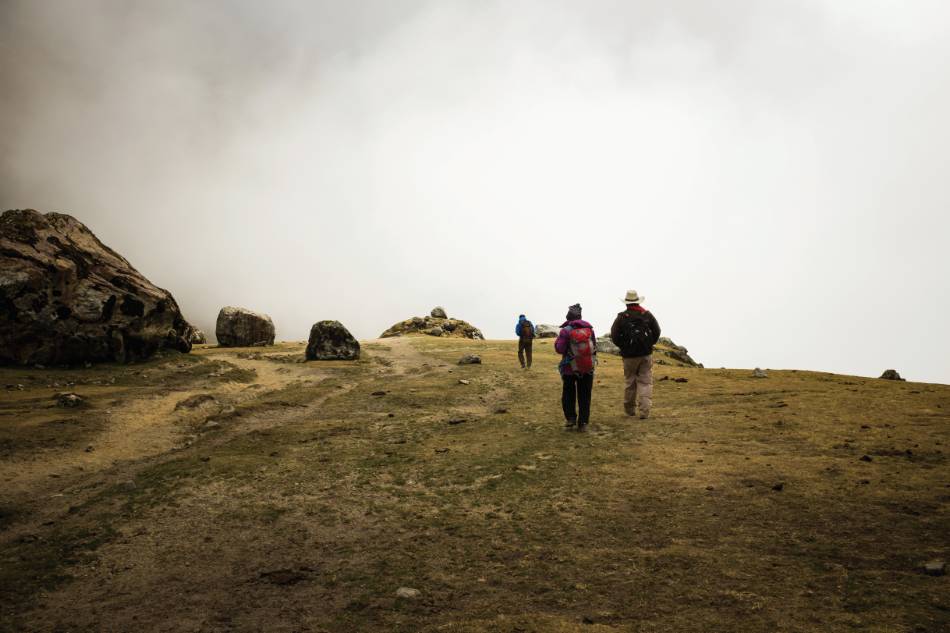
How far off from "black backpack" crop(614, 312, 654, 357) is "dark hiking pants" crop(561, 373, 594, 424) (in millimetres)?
1575

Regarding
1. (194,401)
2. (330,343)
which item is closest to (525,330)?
(330,343)

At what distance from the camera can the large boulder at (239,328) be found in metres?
40.8

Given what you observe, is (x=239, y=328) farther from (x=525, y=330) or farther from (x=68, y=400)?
(x=68, y=400)

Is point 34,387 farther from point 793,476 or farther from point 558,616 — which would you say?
point 793,476

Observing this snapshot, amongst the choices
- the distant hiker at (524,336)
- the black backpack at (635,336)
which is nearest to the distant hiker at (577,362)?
the black backpack at (635,336)

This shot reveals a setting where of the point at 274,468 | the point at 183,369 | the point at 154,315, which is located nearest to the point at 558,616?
the point at 274,468

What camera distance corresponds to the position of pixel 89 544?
877cm

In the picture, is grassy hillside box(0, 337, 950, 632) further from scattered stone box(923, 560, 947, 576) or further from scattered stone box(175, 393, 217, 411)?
scattered stone box(175, 393, 217, 411)

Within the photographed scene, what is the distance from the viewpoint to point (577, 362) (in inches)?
584

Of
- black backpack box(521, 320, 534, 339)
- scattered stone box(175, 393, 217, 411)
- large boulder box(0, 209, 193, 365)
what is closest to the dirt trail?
scattered stone box(175, 393, 217, 411)

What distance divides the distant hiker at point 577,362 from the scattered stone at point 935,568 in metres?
8.79

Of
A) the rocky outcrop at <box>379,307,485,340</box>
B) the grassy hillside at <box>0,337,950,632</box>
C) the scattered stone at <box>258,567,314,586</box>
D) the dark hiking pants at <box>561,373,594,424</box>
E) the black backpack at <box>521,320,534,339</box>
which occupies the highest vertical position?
the rocky outcrop at <box>379,307,485,340</box>

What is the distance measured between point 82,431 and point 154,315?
49.0 feet

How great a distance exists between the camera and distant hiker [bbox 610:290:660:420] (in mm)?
15914
